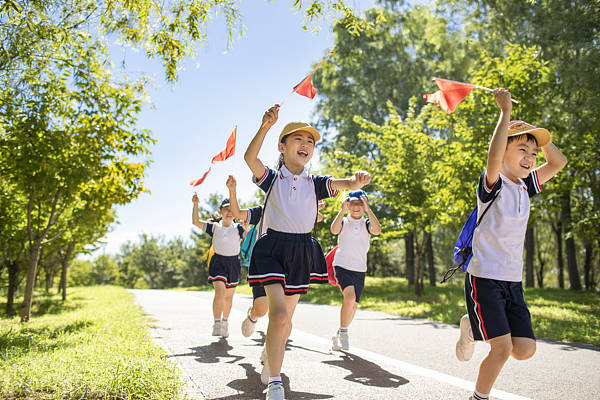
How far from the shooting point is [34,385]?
3.52 meters

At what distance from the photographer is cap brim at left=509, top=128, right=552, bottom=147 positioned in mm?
3498

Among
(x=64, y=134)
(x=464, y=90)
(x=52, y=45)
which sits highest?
(x=52, y=45)

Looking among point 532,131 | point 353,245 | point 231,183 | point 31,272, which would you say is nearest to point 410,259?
point 353,245

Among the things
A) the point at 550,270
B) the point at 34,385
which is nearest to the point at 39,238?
the point at 34,385

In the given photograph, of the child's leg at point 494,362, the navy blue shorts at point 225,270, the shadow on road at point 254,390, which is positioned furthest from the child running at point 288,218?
the navy blue shorts at point 225,270

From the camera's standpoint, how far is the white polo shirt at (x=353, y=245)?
6.29 meters

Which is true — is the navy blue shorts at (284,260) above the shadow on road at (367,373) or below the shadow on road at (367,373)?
above

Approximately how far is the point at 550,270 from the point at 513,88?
35.3 meters

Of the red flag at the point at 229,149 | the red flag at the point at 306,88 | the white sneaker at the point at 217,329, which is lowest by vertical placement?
the white sneaker at the point at 217,329

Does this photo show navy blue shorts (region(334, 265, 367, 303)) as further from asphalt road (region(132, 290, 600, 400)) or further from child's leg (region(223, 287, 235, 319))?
child's leg (region(223, 287, 235, 319))

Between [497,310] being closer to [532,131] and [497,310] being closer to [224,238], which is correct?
[532,131]

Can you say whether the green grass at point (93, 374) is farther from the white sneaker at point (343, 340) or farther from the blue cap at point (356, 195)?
the blue cap at point (356, 195)

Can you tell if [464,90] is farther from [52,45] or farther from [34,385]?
[52,45]

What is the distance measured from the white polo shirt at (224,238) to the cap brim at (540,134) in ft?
15.9
